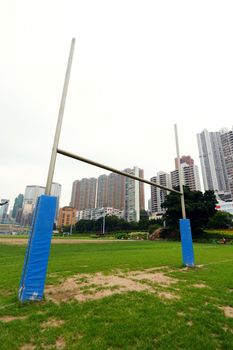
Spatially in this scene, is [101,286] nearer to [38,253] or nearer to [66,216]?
[38,253]

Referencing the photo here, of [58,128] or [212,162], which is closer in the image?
[58,128]

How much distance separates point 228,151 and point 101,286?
91.3m

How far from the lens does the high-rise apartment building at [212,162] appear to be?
283ft

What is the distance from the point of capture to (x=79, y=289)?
17.0 ft

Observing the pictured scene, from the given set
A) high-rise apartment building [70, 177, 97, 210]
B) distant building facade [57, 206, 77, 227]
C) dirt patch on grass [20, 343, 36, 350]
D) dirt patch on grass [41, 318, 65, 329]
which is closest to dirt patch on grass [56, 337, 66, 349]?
dirt patch on grass [20, 343, 36, 350]

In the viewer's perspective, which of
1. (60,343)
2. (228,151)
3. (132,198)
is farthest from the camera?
(132,198)

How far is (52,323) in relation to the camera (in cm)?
326

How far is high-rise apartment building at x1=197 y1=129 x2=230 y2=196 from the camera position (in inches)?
3401

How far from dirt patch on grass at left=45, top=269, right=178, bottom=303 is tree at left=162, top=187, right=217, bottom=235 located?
3137 centimetres

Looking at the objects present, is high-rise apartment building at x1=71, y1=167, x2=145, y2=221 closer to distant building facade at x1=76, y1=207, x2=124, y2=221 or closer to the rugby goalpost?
distant building facade at x1=76, y1=207, x2=124, y2=221

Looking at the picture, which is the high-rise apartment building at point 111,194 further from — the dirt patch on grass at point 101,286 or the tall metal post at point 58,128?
the tall metal post at point 58,128

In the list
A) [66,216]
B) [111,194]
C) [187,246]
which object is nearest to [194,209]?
[187,246]

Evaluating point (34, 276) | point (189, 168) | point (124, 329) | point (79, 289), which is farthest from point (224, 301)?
point (189, 168)

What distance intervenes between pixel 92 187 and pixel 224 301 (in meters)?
106
